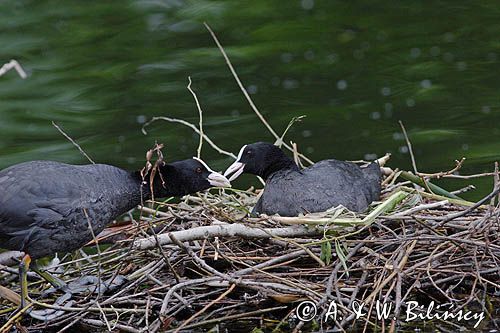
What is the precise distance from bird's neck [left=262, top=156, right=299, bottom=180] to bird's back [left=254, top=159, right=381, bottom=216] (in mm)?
49

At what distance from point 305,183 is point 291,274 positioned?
74 cm

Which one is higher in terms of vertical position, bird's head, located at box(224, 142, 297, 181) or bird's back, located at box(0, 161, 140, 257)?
bird's back, located at box(0, 161, 140, 257)

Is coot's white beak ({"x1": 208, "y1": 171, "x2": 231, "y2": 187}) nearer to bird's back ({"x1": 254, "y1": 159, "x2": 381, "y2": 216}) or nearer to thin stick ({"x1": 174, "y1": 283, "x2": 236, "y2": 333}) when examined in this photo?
bird's back ({"x1": 254, "y1": 159, "x2": 381, "y2": 216})

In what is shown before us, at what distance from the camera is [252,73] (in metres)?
10.4

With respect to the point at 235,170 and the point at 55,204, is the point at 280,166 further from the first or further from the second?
the point at 55,204

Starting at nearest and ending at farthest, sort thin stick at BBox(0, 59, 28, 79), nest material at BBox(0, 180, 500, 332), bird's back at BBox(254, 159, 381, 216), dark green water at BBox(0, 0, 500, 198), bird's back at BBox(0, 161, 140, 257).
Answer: thin stick at BBox(0, 59, 28, 79) < nest material at BBox(0, 180, 500, 332) < bird's back at BBox(0, 161, 140, 257) < bird's back at BBox(254, 159, 381, 216) < dark green water at BBox(0, 0, 500, 198)

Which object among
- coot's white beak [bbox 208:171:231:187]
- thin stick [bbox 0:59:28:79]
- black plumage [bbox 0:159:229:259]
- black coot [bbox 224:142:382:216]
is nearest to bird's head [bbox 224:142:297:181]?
black coot [bbox 224:142:382:216]

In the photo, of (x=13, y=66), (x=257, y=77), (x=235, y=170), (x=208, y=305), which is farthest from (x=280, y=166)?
(x=257, y=77)

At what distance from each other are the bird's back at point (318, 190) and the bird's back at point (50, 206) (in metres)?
0.88

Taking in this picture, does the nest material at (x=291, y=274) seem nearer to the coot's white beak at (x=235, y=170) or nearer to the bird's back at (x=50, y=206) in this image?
the bird's back at (x=50, y=206)

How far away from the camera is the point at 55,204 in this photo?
5.44 meters

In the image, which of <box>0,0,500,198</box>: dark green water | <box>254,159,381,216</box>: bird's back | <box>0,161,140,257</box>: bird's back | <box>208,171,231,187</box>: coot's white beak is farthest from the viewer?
<box>0,0,500,198</box>: dark green water

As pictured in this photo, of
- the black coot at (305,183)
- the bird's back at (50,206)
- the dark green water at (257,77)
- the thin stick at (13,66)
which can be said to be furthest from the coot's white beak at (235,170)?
the thin stick at (13,66)

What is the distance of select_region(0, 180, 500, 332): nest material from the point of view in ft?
17.2
